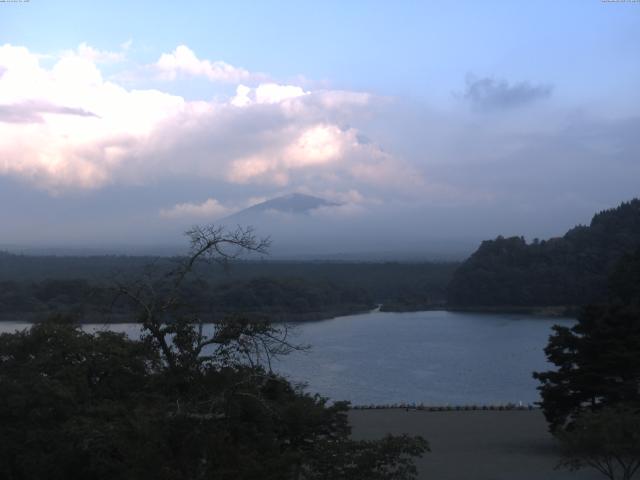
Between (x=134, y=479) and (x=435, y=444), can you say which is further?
(x=435, y=444)

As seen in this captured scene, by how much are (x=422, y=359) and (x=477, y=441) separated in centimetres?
1357

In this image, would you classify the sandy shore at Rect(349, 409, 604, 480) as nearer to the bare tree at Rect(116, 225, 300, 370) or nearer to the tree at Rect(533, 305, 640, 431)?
the tree at Rect(533, 305, 640, 431)

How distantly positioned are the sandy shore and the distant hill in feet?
89.0

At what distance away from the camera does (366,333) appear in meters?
31.4

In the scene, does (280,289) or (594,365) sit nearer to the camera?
(594,365)

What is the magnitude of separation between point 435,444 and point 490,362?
13.7 meters

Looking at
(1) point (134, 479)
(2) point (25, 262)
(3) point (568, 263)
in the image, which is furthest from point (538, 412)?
(2) point (25, 262)

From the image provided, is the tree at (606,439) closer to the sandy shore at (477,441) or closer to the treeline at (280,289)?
the sandy shore at (477,441)

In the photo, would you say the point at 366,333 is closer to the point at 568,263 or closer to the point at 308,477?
the point at 568,263

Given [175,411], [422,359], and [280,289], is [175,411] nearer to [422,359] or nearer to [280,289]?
[422,359]

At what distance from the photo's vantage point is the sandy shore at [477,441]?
857cm

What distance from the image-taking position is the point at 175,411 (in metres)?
4.12

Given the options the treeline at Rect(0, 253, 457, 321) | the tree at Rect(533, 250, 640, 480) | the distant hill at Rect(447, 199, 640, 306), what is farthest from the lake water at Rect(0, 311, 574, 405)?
the tree at Rect(533, 250, 640, 480)

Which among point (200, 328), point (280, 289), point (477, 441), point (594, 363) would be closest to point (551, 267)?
point (280, 289)
